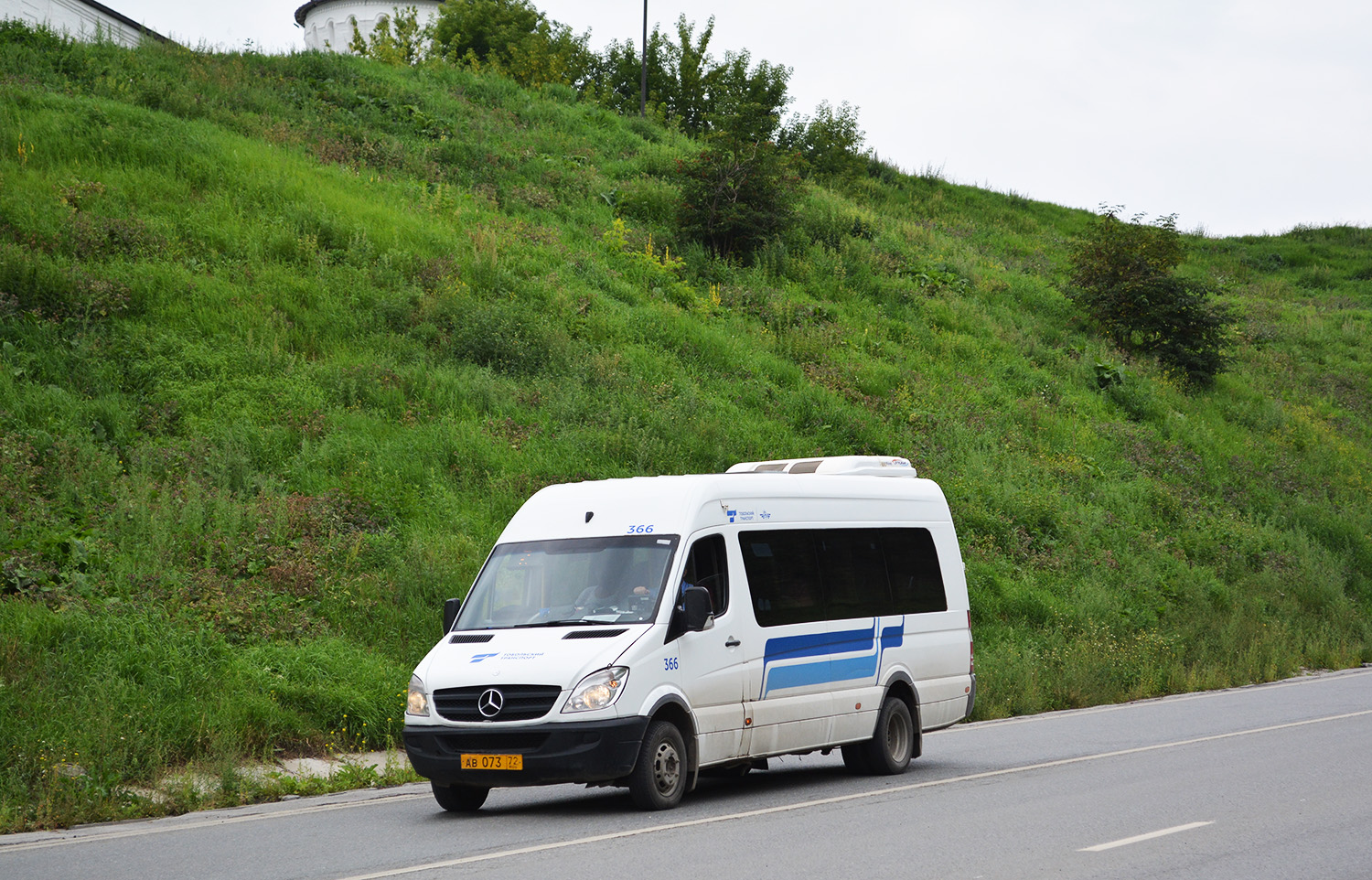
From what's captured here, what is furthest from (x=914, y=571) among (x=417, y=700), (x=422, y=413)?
(x=422, y=413)

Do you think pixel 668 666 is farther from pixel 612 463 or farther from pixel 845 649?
pixel 612 463

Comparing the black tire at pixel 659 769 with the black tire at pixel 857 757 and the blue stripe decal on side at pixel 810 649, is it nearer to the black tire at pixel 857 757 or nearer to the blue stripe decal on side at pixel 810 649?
the blue stripe decal on side at pixel 810 649

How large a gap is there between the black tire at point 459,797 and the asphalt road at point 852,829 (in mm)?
116

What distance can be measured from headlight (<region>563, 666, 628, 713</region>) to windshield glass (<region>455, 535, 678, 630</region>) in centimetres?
68

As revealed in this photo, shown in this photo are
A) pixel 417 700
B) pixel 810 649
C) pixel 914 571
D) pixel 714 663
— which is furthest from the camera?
pixel 914 571

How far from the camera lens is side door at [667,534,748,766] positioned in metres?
10.0

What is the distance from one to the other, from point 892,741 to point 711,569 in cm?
310

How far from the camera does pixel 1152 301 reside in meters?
37.3

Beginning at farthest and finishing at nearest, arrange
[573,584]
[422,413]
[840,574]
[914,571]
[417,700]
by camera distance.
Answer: [422,413]
[914,571]
[840,574]
[573,584]
[417,700]

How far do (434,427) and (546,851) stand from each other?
40.2ft

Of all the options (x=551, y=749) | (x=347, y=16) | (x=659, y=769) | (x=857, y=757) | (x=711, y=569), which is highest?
(x=347, y=16)

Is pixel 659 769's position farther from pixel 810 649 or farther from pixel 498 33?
pixel 498 33

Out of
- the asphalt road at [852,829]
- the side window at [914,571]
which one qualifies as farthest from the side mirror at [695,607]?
the side window at [914,571]

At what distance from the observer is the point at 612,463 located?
66.8 feet
